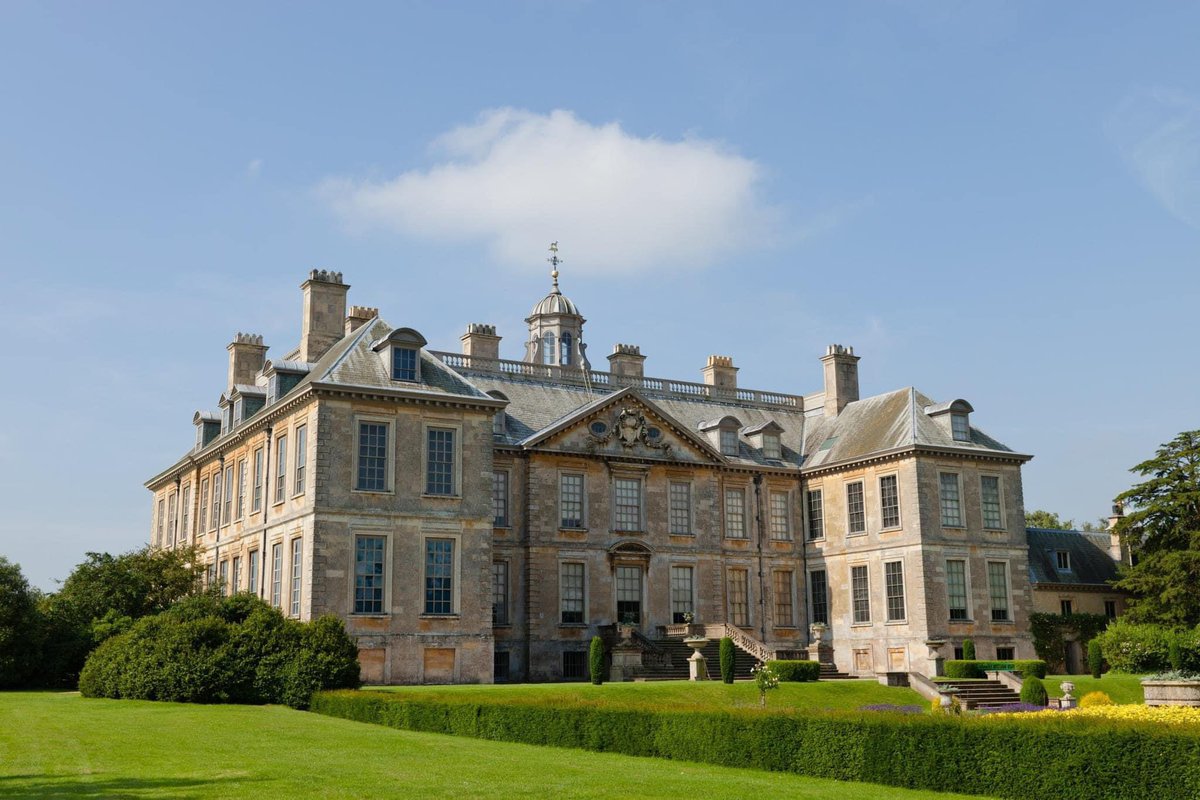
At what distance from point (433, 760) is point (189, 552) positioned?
25.6 m

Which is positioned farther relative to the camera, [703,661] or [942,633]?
[942,633]

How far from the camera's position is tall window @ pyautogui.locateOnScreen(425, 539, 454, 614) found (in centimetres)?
3453

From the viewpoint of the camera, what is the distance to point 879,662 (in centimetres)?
4172

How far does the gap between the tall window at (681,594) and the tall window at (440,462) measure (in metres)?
10.2

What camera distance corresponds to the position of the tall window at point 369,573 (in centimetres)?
3366

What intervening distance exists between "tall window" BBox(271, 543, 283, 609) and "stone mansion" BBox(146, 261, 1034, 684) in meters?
0.09

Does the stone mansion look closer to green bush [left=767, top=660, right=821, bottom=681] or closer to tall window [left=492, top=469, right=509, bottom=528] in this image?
tall window [left=492, top=469, right=509, bottom=528]

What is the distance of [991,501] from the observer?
42.8 meters

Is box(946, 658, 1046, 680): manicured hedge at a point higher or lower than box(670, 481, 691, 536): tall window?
lower

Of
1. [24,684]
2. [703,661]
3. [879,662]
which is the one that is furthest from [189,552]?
[879,662]

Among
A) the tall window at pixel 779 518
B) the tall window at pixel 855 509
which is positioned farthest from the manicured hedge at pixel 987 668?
the tall window at pixel 779 518

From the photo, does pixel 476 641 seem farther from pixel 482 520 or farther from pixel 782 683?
A: pixel 782 683

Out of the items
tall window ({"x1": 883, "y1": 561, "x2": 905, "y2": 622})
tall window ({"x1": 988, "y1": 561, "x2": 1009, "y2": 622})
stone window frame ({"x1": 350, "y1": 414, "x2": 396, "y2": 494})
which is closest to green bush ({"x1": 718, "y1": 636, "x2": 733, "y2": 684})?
tall window ({"x1": 883, "y1": 561, "x2": 905, "y2": 622})

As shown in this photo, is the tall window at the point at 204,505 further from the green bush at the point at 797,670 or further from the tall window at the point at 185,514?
the green bush at the point at 797,670
